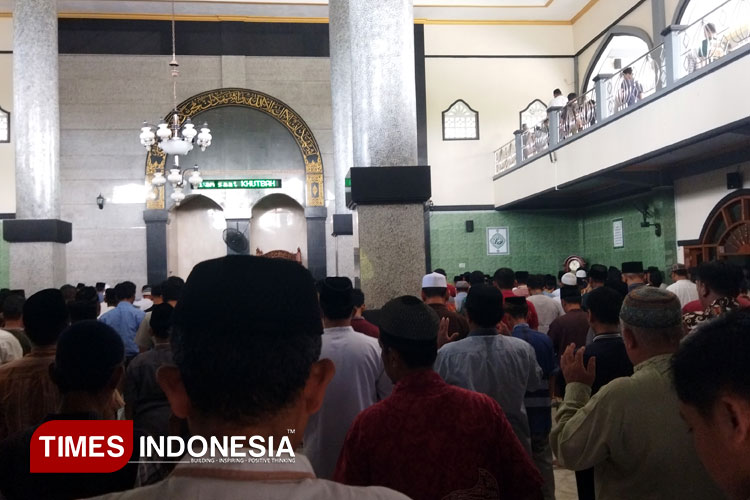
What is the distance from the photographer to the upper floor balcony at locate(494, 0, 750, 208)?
7121mm

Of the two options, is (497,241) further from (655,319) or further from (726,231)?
(655,319)

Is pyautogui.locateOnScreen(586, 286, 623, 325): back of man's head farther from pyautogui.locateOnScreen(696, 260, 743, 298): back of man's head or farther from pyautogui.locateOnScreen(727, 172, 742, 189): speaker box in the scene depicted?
pyautogui.locateOnScreen(727, 172, 742, 189): speaker box

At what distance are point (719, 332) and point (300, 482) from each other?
774mm

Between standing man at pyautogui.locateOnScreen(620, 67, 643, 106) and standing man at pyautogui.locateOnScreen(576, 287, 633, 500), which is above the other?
standing man at pyautogui.locateOnScreen(620, 67, 643, 106)

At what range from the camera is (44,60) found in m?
8.80

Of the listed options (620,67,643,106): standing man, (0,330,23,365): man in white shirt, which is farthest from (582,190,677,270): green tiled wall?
(0,330,23,365): man in white shirt

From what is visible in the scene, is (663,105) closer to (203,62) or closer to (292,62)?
(292,62)

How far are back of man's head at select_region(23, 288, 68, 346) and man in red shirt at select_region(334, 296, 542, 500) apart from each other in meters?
1.50

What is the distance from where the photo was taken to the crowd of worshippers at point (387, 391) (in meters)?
0.93

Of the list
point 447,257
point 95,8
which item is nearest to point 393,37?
point 447,257

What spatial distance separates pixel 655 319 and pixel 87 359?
5.72ft

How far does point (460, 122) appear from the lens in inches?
600

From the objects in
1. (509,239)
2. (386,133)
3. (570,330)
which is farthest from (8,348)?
(509,239)

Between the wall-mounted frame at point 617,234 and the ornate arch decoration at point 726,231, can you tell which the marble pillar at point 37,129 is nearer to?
the ornate arch decoration at point 726,231
